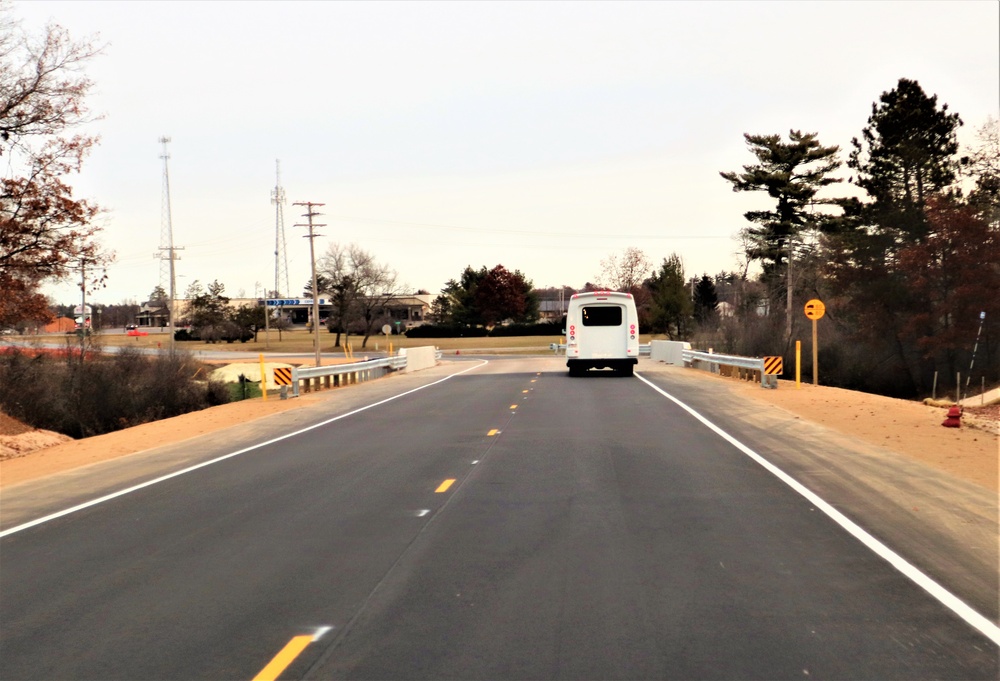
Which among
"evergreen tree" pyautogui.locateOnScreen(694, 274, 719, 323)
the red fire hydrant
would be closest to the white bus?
the red fire hydrant

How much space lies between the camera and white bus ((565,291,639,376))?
36.1 m

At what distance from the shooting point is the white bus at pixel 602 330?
118 feet

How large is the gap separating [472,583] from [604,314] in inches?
1164

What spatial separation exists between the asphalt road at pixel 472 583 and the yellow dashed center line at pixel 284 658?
33mm

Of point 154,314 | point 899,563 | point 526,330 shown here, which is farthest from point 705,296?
point 154,314

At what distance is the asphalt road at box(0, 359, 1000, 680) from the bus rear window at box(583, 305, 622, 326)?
22.9 meters

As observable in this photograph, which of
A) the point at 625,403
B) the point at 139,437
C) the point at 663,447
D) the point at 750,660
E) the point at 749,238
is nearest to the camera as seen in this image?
the point at 750,660

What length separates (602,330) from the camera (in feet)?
120

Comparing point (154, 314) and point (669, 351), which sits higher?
point (154, 314)

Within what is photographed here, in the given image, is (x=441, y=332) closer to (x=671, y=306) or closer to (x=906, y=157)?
(x=671, y=306)

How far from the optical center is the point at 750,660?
5.36 m

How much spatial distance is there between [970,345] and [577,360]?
19.2 metres

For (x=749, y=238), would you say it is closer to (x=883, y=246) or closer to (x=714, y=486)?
(x=883, y=246)

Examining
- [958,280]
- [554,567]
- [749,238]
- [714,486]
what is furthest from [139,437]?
[749,238]
